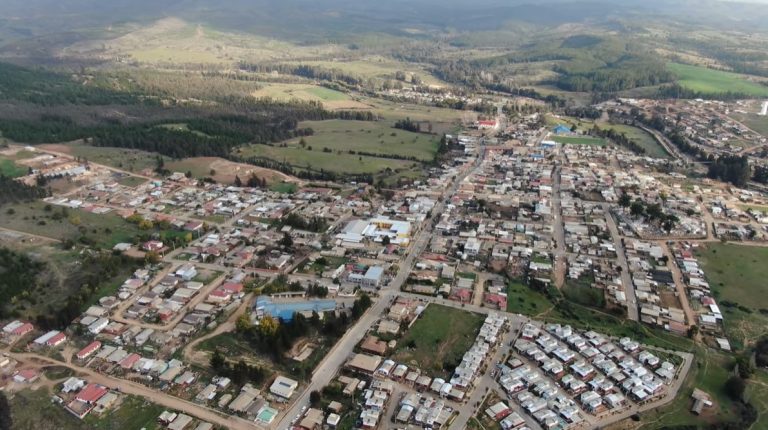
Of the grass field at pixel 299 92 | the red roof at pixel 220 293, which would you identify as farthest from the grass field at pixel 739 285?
the grass field at pixel 299 92

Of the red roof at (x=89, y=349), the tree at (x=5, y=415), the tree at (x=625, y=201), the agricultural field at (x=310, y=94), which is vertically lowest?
the agricultural field at (x=310, y=94)

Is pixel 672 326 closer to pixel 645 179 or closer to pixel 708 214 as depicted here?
pixel 708 214

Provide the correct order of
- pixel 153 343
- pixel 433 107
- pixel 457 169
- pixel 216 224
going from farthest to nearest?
pixel 433 107 < pixel 457 169 < pixel 216 224 < pixel 153 343

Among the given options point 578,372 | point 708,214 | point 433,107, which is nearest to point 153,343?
point 578,372

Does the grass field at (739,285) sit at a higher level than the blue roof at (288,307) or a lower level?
higher

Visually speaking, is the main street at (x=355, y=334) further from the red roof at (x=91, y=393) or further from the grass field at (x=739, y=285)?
the grass field at (x=739, y=285)

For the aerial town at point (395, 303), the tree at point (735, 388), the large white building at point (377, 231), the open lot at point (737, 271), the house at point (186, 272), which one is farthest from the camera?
the large white building at point (377, 231)

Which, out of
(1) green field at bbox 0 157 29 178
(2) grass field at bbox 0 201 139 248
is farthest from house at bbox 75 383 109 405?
(1) green field at bbox 0 157 29 178
